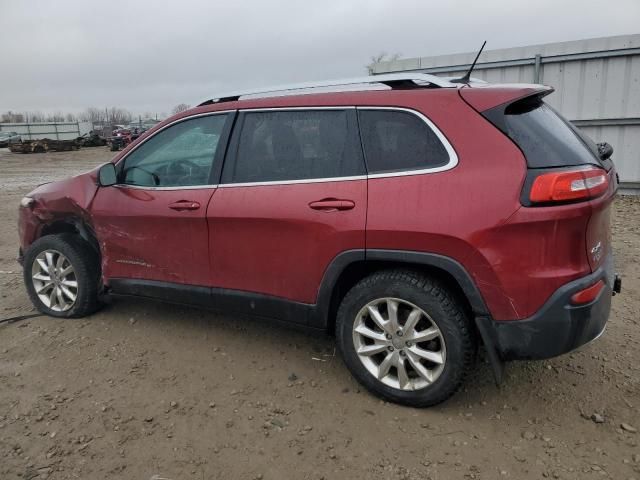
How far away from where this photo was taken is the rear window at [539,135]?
2.48 metres

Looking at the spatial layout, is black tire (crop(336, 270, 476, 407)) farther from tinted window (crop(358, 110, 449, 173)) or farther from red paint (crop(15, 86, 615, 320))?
tinted window (crop(358, 110, 449, 173))

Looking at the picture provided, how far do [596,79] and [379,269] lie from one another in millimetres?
6901

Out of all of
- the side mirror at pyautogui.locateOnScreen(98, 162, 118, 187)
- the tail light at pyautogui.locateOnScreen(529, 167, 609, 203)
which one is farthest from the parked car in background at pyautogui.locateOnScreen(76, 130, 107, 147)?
the tail light at pyautogui.locateOnScreen(529, 167, 609, 203)

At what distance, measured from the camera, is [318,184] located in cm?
297

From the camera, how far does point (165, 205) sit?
356cm

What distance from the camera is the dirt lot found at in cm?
248

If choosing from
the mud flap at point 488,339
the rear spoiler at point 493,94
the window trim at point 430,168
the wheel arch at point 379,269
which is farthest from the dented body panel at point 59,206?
the mud flap at point 488,339

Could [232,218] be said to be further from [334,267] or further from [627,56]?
[627,56]

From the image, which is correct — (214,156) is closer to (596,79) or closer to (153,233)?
(153,233)

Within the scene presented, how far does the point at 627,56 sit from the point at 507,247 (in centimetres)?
698

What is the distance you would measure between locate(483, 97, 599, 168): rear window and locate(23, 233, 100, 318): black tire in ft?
10.7

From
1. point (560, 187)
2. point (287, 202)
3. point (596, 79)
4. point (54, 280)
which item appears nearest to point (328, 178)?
point (287, 202)

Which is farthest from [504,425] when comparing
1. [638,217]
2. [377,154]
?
[638,217]

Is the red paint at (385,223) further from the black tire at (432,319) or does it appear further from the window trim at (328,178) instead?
the black tire at (432,319)
